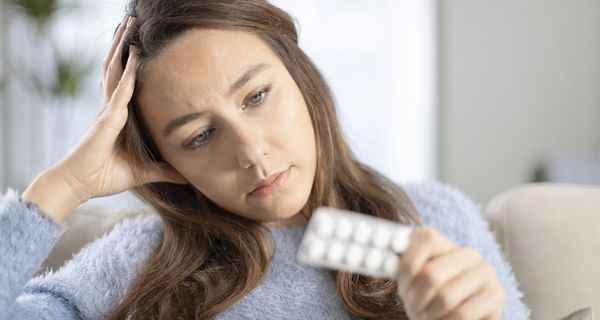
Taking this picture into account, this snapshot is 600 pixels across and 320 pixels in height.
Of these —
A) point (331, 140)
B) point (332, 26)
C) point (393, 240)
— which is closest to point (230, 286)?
point (331, 140)

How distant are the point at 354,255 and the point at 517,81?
373 centimetres

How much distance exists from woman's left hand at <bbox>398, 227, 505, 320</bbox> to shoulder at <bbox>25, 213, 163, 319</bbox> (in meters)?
0.68

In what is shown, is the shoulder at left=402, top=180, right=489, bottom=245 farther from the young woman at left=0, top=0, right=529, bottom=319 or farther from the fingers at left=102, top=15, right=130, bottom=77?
the fingers at left=102, top=15, right=130, bottom=77

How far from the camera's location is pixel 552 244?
1449 mm

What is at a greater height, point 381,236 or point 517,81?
point 381,236

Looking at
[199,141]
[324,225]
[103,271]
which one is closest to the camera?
[324,225]

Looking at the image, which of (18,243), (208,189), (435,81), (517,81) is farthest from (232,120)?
(517,81)

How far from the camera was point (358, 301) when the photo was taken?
1242mm

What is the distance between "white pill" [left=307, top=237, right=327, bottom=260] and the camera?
2.17 feet

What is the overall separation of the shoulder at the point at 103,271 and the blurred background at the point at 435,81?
2.78 metres

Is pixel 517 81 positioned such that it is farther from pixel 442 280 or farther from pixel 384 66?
pixel 442 280

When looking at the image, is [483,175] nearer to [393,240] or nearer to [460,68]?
[460,68]

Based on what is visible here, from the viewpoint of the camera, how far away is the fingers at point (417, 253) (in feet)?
2.36

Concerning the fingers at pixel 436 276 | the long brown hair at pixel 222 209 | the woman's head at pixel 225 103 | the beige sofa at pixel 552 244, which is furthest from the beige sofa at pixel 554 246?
the fingers at pixel 436 276
